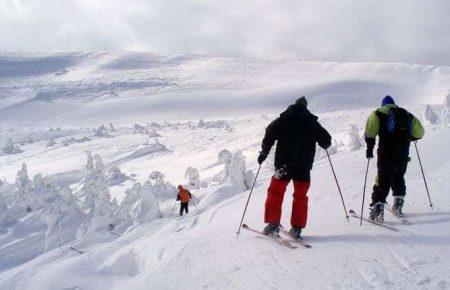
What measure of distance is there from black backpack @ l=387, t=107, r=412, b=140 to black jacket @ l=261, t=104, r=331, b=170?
3.38ft

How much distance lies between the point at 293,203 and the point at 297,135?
899mm

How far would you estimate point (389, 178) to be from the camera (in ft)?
22.2

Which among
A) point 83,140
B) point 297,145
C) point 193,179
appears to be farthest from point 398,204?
point 83,140

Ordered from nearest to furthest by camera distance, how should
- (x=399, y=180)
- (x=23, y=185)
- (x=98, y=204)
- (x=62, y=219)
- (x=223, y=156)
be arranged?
(x=399, y=180)
(x=98, y=204)
(x=62, y=219)
(x=23, y=185)
(x=223, y=156)

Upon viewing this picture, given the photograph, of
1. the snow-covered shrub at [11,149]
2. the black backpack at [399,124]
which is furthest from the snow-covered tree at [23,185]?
the snow-covered shrub at [11,149]

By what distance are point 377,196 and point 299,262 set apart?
2137 millimetres

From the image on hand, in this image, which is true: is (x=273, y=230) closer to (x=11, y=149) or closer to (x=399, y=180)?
(x=399, y=180)

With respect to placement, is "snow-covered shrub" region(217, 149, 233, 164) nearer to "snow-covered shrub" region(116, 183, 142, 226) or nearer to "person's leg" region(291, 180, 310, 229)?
"snow-covered shrub" region(116, 183, 142, 226)

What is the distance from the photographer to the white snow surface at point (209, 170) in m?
5.32

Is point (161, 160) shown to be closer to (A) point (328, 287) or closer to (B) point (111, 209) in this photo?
(B) point (111, 209)

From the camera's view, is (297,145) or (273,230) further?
(273,230)

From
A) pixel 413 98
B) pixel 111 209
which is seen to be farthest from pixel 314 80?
pixel 111 209

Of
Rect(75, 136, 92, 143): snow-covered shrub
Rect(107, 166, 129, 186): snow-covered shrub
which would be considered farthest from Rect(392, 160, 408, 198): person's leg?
Rect(75, 136, 92, 143): snow-covered shrub

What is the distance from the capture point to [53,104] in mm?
124438
